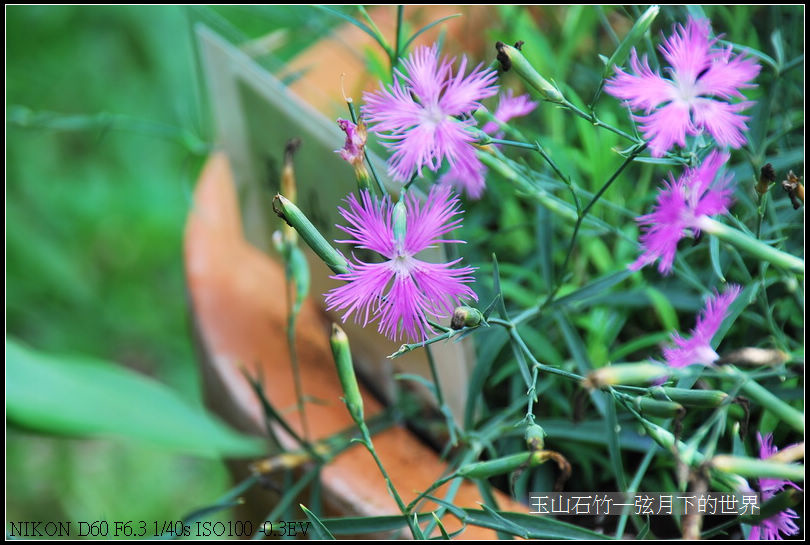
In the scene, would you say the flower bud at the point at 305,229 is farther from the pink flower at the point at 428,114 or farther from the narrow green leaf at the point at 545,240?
the narrow green leaf at the point at 545,240

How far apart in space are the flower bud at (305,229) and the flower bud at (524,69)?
0.11 m

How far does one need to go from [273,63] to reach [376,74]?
9cm

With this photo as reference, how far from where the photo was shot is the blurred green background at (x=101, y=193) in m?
1.03

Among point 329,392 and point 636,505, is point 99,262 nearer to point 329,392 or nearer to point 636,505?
point 329,392

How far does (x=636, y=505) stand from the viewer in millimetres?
374

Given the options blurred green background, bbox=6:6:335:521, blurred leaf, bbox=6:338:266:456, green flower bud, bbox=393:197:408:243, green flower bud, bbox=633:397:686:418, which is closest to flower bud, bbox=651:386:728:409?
green flower bud, bbox=633:397:686:418

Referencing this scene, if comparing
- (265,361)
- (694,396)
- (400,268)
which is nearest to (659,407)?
(694,396)

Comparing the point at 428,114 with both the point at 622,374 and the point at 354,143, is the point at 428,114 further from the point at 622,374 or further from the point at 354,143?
the point at 622,374

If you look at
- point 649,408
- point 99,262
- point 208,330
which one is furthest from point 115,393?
point 99,262

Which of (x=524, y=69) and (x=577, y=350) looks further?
(x=577, y=350)

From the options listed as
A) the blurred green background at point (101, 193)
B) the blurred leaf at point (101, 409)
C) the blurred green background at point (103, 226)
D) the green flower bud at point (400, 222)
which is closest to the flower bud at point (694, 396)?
the green flower bud at point (400, 222)

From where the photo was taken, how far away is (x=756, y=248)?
0.89 feet

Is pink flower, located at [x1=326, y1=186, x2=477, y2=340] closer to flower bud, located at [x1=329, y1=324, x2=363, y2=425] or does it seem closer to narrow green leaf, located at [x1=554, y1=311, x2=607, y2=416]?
flower bud, located at [x1=329, y1=324, x2=363, y2=425]

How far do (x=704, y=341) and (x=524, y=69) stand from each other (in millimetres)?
132
